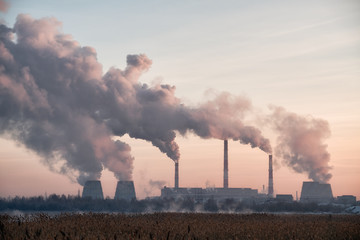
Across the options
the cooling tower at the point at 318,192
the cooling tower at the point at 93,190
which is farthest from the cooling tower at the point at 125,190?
the cooling tower at the point at 318,192

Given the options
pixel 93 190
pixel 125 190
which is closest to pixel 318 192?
pixel 125 190

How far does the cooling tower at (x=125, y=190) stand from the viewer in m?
161

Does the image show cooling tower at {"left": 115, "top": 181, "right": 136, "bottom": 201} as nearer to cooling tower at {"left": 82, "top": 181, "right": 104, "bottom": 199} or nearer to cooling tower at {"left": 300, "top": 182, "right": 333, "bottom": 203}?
cooling tower at {"left": 82, "top": 181, "right": 104, "bottom": 199}

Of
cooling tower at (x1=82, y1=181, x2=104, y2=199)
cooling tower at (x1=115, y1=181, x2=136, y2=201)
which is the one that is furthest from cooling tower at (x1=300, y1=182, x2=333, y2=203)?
cooling tower at (x1=82, y1=181, x2=104, y2=199)

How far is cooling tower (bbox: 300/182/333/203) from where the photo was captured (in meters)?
191

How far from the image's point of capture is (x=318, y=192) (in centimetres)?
19162

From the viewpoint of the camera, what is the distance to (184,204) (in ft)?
545

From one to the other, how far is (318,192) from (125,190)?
7043 centimetres

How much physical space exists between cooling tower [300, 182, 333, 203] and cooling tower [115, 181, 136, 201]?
64722 mm

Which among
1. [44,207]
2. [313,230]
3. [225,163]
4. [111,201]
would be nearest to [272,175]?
Answer: [225,163]

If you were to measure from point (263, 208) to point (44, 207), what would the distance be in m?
69.7

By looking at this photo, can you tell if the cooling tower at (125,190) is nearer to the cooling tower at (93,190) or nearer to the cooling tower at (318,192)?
the cooling tower at (93,190)

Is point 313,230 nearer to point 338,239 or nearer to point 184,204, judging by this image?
point 338,239

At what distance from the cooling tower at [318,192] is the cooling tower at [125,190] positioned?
64722 mm
